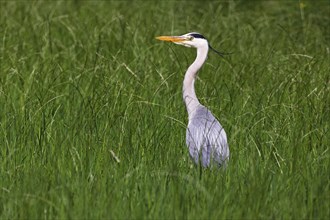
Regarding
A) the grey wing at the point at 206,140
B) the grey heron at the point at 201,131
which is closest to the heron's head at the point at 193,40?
the grey heron at the point at 201,131

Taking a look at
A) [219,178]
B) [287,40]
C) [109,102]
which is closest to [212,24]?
[287,40]

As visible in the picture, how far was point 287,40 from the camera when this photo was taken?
25.6ft

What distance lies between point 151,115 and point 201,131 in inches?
31.4

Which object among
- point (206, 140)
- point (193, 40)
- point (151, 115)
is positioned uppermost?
point (193, 40)

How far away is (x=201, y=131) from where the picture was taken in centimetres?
466

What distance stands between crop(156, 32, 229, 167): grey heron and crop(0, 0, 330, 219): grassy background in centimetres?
8

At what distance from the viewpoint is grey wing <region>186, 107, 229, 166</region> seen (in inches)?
172

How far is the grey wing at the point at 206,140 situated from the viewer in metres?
4.38

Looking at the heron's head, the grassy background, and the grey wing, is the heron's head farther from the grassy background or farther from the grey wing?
the grey wing

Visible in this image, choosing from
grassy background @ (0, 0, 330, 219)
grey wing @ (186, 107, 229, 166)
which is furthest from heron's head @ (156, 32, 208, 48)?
grey wing @ (186, 107, 229, 166)

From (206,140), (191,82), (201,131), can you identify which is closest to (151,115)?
(191,82)

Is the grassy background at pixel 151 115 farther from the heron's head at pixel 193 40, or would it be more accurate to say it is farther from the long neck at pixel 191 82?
the heron's head at pixel 193 40

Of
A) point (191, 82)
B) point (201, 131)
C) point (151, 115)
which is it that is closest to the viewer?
point (201, 131)

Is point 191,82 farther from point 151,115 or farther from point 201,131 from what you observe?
point 201,131
